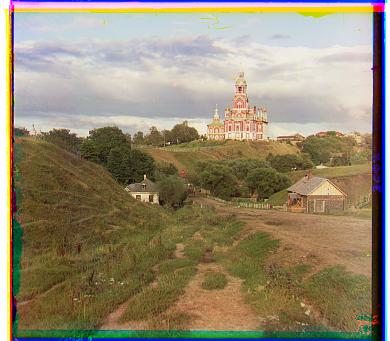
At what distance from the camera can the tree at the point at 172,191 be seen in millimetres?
4484

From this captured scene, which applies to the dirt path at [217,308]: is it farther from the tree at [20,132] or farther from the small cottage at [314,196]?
the tree at [20,132]

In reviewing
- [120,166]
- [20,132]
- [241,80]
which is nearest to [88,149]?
[120,166]

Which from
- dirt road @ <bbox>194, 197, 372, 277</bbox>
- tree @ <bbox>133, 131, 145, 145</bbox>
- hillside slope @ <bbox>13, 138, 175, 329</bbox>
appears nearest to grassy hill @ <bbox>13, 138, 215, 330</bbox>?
hillside slope @ <bbox>13, 138, 175, 329</bbox>

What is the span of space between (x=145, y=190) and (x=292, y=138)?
5.93ft

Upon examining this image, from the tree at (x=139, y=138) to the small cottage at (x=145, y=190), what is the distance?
0.43m

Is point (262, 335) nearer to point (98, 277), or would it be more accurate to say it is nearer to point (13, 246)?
point (98, 277)

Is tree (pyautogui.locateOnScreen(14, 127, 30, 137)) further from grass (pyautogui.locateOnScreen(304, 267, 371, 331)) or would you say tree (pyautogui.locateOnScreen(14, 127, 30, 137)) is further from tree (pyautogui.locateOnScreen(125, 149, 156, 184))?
grass (pyautogui.locateOnScreen(304, 267, 371, 331))

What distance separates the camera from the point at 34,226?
13.3ft

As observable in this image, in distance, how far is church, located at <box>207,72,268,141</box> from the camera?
167 inches

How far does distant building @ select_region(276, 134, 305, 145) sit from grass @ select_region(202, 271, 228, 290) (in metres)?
1.66

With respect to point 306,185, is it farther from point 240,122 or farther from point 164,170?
point 164,170

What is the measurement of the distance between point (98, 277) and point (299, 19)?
3.35 metres

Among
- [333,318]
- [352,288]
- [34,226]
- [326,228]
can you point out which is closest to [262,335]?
[333,318]

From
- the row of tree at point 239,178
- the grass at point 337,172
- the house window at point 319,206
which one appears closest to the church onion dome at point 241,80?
the row of tree at point 239,178
